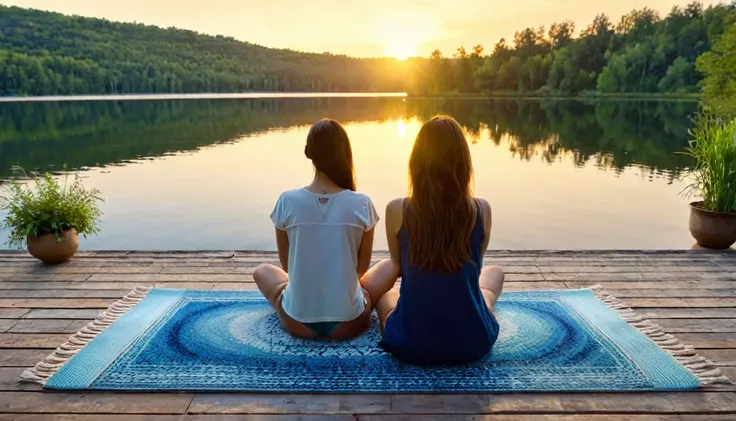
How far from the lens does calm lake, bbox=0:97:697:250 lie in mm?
7316

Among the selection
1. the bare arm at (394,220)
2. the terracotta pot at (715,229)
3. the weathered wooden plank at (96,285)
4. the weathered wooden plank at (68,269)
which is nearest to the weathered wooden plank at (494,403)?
the bare arm at (394,220)

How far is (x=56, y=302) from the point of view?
3.04 metres

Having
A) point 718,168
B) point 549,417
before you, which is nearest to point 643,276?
point 718,168

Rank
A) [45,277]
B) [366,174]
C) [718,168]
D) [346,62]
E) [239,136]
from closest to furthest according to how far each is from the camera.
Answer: [45,277]
[718,168]
[366,174]
[239,136]
[346,62]

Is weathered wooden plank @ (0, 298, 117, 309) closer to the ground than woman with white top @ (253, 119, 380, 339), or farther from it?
closer to the ground

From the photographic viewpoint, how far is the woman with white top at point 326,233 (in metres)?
2.25

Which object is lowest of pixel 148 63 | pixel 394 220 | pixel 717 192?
pixel 717 192

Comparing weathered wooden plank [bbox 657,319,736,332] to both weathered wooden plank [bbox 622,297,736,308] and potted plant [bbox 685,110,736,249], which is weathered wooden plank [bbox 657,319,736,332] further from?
potted plant [bbox 685,110,736,249]

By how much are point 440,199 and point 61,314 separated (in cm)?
211

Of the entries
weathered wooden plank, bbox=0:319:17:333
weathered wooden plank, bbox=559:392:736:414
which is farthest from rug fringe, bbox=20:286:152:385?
weathered wooden plank, bbox=559:392:736:414

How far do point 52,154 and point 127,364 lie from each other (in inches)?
578

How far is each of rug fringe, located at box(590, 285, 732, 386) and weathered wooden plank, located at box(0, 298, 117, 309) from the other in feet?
8.88

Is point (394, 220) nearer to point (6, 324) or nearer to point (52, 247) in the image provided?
point (6, 324)

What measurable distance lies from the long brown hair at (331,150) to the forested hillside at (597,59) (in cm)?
3409
